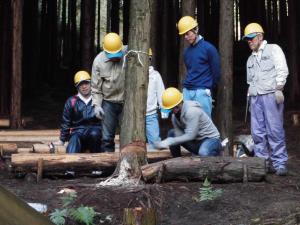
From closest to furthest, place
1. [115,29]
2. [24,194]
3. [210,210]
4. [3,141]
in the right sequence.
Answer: [210,210] < [24,194] < [3,141] < [115,29]

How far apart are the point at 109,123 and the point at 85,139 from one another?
16.1 inches

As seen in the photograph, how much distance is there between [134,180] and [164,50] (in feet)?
29.1

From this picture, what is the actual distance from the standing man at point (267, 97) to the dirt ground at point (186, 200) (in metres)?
0.40

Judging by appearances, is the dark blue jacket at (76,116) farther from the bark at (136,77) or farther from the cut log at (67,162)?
the bark at (136,77)

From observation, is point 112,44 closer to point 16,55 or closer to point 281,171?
point 281,171

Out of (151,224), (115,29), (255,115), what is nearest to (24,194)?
(151,224)

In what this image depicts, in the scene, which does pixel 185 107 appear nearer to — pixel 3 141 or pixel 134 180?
pixel 134 180

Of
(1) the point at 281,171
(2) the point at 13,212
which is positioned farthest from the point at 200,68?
(2) the point at 13,212

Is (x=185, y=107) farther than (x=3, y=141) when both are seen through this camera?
No

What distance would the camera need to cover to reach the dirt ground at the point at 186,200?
5902mm

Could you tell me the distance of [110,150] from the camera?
321 inches

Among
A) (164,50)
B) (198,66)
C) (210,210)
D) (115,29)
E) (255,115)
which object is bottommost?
(210,210)

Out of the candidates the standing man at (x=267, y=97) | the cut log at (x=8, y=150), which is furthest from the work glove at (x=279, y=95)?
the cut log at (x=8, y=150)

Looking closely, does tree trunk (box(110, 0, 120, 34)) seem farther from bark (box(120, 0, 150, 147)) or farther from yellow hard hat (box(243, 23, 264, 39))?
bark (box(120, 0, 150, 147))
